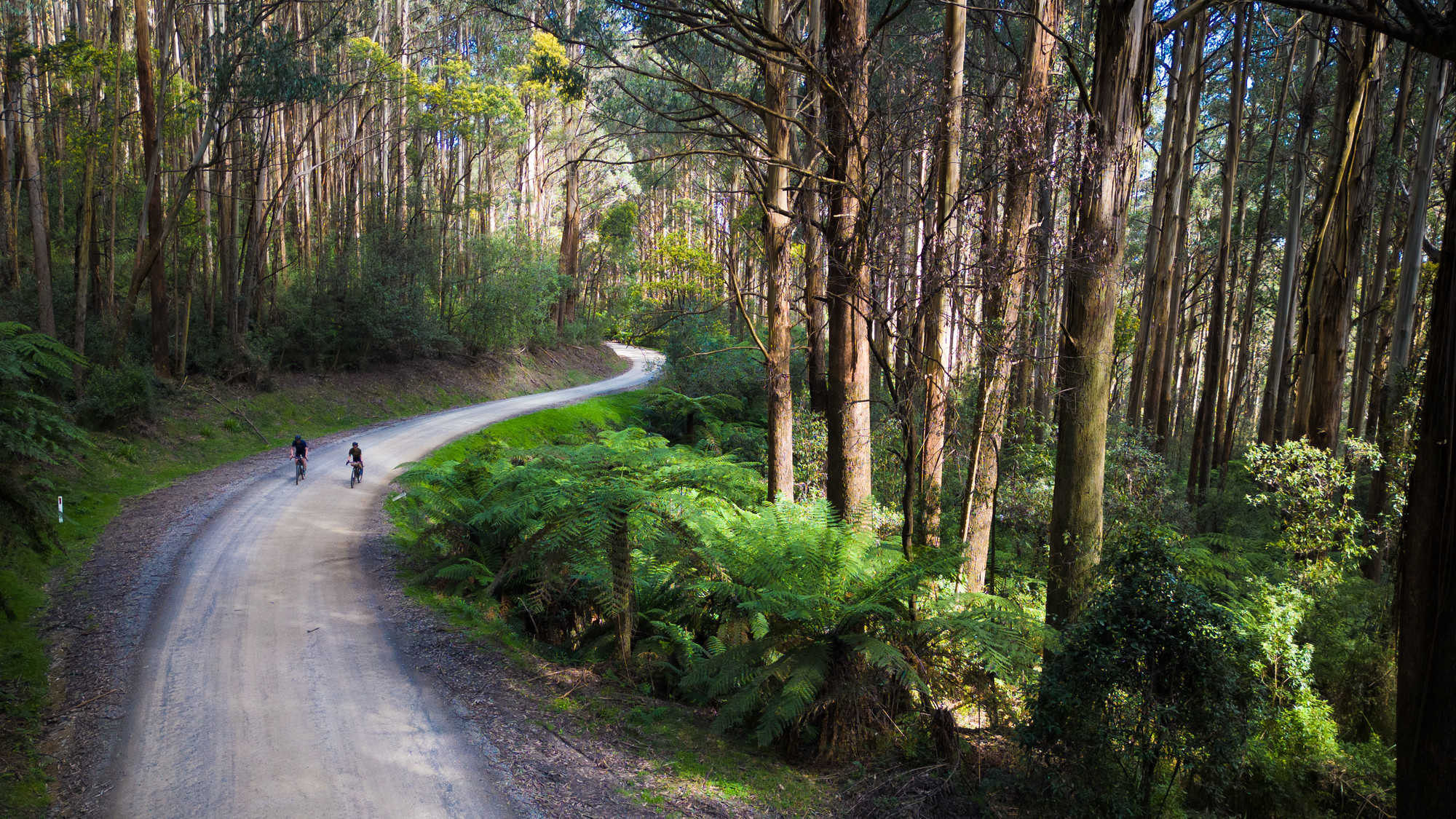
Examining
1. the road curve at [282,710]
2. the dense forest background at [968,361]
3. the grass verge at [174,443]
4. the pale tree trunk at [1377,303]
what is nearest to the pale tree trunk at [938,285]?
the dense forest background at [968,361]

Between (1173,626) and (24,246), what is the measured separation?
35096 mm

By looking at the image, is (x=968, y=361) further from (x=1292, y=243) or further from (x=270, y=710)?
(x=270, y=710)

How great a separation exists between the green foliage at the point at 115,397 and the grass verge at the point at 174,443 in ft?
0.88

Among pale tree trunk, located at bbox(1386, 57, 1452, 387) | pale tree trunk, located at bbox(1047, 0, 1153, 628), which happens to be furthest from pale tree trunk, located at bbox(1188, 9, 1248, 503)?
pale tree trunk, located at bbox(1047, 0, 1153, 628)

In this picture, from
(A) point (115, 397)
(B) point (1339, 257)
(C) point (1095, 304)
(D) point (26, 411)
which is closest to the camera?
(D) point (26, 411)

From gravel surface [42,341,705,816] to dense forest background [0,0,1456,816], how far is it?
116cm

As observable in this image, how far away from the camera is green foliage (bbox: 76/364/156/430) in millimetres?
15750

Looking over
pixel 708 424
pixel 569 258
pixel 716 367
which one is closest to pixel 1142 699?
pixel 708 424

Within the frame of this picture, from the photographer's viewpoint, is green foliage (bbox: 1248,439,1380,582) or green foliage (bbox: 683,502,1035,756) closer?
green foliage (bbox: 683,502,1035,756)

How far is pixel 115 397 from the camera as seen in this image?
1611 centimetres

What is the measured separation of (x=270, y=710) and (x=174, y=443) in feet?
47.7

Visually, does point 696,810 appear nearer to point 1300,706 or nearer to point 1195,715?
point 1195,715

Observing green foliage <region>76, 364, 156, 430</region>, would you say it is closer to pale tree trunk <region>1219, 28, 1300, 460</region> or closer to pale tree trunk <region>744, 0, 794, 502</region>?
pale tree trunk <region>744, 0, 794, 502</region>

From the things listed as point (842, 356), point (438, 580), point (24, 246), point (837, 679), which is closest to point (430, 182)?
point (24, 246)
